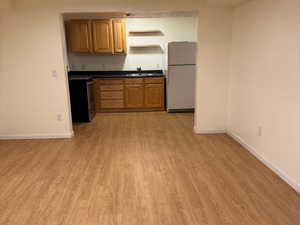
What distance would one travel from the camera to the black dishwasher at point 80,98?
5148mm

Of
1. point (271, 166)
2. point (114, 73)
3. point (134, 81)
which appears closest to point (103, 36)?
point (114, 73)

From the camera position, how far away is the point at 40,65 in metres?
4.02

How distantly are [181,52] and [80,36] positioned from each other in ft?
7.86

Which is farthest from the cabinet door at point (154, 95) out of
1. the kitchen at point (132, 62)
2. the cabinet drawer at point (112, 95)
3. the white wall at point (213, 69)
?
the white wall at point (213, 69)

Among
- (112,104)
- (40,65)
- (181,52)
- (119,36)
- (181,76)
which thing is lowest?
(112,104)

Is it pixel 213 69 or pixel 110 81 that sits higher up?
pixel 213 69

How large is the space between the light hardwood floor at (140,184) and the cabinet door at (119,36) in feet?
8.94

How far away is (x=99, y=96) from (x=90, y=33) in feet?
4.87

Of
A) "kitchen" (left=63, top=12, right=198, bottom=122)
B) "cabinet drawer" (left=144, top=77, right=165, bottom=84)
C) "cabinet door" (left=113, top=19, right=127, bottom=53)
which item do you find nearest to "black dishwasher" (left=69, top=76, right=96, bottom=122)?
"kitchen" (left=63, top=12, right=198, bottom=122)

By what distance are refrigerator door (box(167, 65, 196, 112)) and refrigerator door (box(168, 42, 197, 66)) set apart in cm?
17

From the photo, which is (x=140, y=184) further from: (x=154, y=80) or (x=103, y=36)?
(x=103, y=36)

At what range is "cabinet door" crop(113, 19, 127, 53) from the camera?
5973 millimetres

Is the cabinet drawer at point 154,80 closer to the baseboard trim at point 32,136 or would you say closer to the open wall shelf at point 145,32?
the open wall shelf at point 145,32

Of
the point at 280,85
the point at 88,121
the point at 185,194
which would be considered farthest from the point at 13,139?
the point at 280,85
